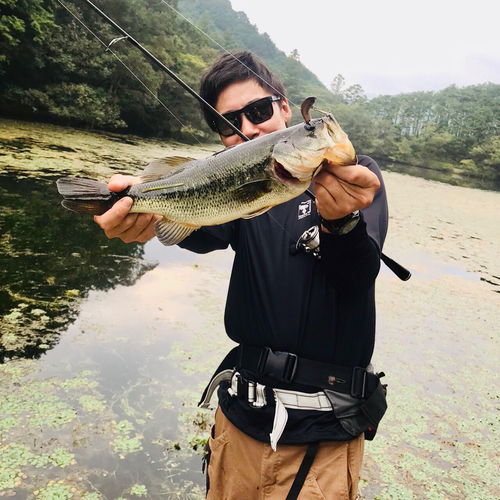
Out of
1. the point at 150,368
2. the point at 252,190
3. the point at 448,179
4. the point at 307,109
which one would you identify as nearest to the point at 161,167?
the point at 252,190

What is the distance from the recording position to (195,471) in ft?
10.2

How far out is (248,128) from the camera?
2.22 m

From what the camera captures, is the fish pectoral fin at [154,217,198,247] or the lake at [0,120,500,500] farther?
the lake at [0,120,500,500]

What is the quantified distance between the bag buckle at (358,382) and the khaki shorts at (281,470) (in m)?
0.18

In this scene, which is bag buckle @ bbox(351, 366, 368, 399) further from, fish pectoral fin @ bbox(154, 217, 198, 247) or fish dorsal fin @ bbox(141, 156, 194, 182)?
fish dorsal fin @ bbox(141, 156, 194, 182)

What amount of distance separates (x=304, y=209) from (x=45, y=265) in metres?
4.97

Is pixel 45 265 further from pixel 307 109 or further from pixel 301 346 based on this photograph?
pixel 307 109

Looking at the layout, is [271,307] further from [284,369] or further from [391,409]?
[391,409]

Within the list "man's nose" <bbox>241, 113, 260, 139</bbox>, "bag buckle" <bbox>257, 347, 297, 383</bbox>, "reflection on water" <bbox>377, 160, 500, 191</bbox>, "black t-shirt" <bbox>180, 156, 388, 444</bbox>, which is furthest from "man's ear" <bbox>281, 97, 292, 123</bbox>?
"reflection on water" <bbox>377, 160, 500, 191</bbox>

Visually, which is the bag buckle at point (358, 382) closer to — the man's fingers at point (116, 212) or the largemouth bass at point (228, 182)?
the largemouth bass at point (228, 182)

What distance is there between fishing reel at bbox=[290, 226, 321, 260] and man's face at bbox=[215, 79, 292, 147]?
74cm

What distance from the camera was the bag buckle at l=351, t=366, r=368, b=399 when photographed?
5.65 ft

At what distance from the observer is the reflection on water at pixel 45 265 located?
14.2 feet

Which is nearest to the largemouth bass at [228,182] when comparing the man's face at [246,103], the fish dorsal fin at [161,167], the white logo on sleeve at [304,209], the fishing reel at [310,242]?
the fish dorsal fin at [161,167]
